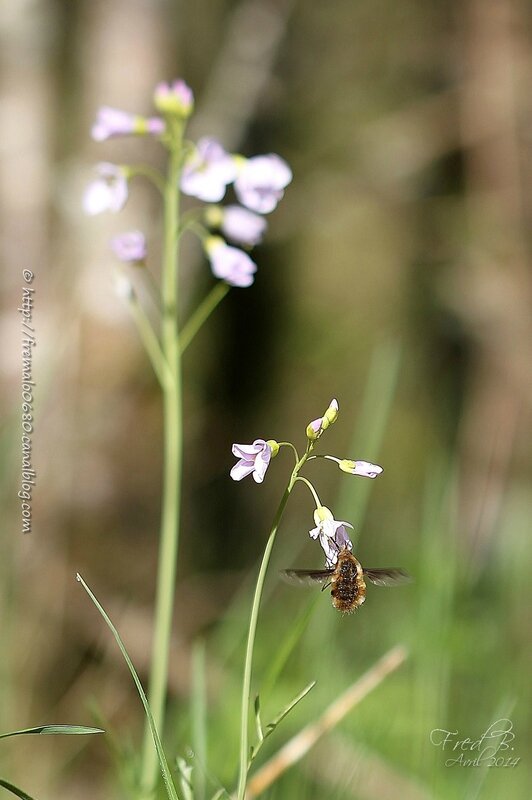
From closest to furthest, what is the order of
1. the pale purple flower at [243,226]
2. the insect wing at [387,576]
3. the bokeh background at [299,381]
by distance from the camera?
1. the insect wing at [387,576]
2. the pale purple flower at [243,226]
3. the bokeh background at [299,381]

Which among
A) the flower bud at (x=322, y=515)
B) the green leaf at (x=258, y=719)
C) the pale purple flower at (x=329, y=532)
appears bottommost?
the green leaf at (x=258, y=719)

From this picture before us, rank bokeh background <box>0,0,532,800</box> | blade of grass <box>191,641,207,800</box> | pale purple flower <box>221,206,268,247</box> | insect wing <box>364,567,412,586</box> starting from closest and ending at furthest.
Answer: insect wing <box>364,567,412,586</box>, blade of grass <box>191,641,207,800</box>, pale purple flower <box>221,206,268,247</box>, bokeh background <box>0,0,532,800</box>

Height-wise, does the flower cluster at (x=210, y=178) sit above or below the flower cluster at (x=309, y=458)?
above

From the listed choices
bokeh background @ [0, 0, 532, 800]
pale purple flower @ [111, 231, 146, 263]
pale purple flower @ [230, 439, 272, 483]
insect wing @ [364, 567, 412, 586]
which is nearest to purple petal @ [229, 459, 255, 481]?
pale purple flower @ [230, 439, 272, 483]

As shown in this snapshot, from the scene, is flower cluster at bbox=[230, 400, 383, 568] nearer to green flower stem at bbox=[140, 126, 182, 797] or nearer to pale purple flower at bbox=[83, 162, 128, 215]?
green flower stem at bbox=[140, 126, 182, 797]

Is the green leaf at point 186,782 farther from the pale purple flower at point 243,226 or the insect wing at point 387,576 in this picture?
the pale purple flower at point 243,226

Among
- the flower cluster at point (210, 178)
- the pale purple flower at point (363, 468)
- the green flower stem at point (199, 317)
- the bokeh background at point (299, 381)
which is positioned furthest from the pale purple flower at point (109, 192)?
the pale purple flower at point (363, 468)

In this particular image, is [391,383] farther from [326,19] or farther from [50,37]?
[326,19]
